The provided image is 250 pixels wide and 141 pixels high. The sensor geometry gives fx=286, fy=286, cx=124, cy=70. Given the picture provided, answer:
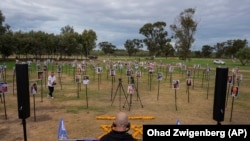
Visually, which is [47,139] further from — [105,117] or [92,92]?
[92,92]

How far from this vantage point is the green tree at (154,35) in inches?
3930

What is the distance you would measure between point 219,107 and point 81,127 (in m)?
6.65

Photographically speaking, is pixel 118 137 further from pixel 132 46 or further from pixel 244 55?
pixel 132 46

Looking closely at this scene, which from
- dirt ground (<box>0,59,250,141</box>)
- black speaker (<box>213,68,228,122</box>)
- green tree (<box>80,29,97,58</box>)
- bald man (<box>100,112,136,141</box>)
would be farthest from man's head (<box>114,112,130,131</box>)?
green tree (<box>80,29,97,58</box>)

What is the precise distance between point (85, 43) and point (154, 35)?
2905cm

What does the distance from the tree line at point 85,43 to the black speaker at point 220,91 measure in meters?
51.6

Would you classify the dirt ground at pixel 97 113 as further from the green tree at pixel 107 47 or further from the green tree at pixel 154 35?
the green tree at pixel 107 47

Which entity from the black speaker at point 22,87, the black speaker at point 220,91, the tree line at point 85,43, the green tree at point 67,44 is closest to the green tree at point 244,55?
the tree line at point 85,43

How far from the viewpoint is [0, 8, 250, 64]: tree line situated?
59.8m


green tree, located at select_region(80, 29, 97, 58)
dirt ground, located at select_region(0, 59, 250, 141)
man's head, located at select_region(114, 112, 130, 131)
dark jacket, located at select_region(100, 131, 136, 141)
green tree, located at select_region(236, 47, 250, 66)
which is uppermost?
green tree, located at select_region(80, 29, 97, 58)

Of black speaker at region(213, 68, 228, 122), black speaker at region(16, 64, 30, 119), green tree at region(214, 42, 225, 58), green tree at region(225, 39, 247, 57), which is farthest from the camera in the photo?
green tree at region(214, 42, 225, 58)

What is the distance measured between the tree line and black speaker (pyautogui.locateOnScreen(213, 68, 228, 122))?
5163 cm

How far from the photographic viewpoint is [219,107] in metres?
7.74

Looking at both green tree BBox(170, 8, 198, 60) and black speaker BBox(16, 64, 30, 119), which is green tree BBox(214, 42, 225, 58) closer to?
green tree BBox(170, 8, 198, 60)
